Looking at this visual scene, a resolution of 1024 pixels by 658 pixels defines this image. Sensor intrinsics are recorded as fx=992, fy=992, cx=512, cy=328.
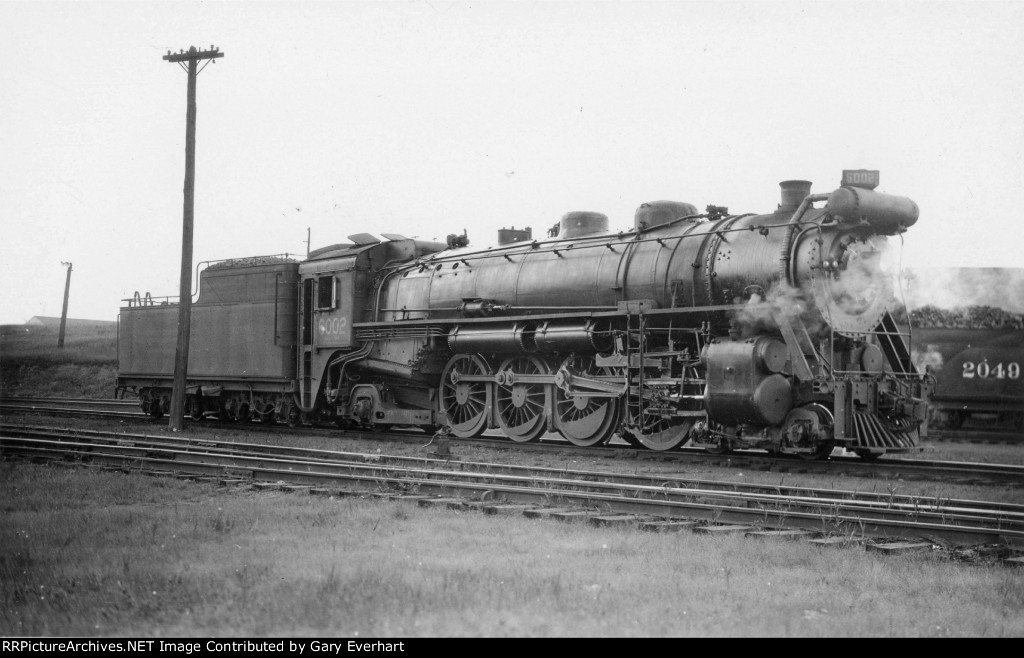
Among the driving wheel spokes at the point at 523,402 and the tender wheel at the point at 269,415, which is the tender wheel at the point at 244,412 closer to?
the tender wheel at the point at 269,415

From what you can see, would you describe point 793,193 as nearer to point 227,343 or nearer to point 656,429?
point 656,429

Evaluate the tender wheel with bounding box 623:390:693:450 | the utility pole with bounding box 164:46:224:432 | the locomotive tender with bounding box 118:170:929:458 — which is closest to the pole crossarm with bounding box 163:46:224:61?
the utility pole with bounding box 164:46:224:432

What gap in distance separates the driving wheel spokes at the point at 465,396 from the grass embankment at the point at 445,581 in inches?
321

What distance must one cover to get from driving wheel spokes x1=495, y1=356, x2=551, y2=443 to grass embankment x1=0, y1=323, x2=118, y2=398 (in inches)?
1002

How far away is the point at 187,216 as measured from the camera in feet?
67.4

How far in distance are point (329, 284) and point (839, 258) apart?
34.1 feet

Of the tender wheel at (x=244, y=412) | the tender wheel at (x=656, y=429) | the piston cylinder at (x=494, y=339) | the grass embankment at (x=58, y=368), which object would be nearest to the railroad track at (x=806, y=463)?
the tender wheel at (x=656, y=429)

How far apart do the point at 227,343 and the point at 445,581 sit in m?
16.4

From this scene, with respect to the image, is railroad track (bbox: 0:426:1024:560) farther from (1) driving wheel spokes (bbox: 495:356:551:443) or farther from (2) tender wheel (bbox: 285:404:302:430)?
(2) tender wheel (bbox: 285:404:302:430)

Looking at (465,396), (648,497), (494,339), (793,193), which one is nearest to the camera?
(648,497)

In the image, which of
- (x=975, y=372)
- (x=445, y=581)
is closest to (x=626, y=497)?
(x=445, y=581)

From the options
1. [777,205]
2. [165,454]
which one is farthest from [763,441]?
[165,454]
